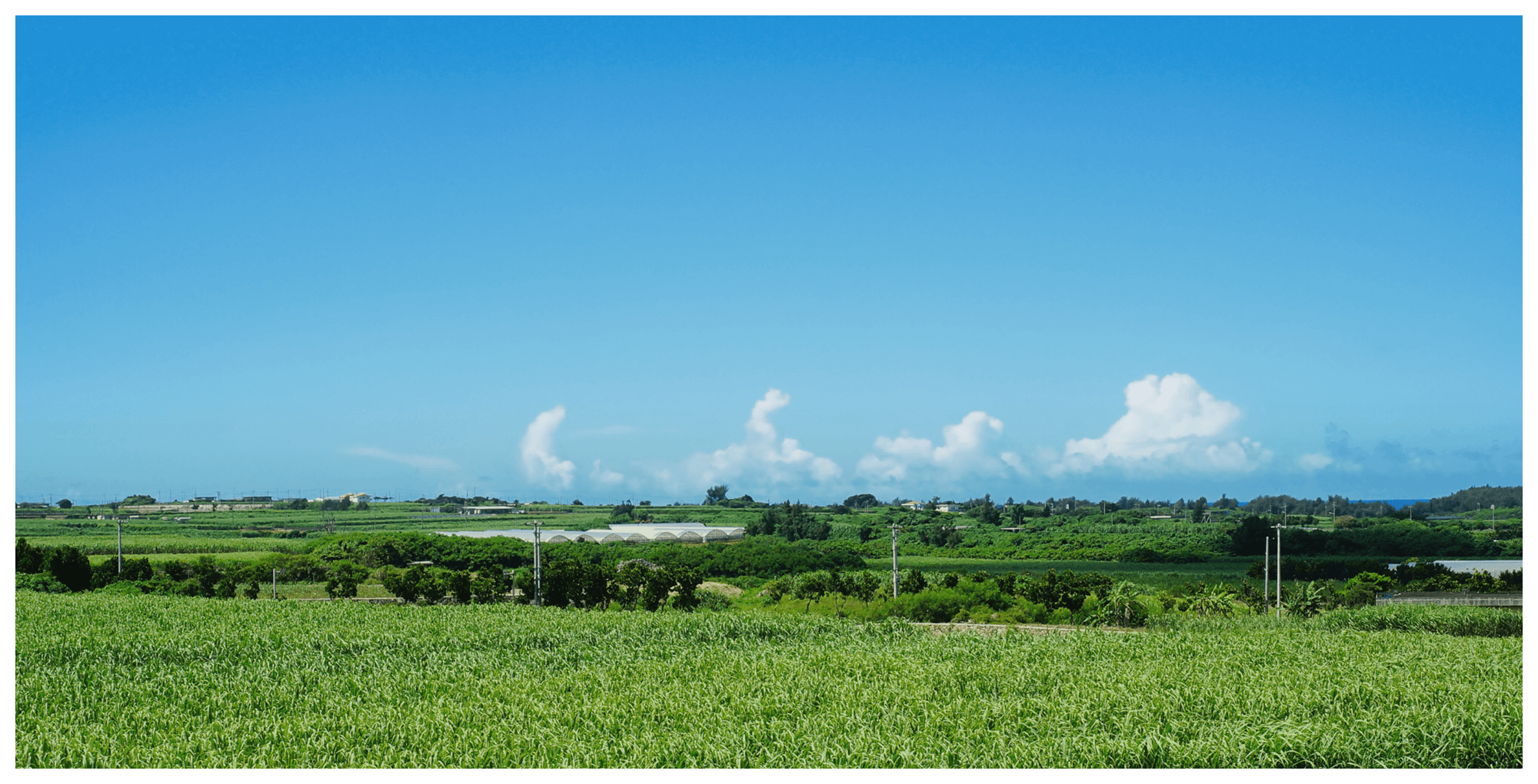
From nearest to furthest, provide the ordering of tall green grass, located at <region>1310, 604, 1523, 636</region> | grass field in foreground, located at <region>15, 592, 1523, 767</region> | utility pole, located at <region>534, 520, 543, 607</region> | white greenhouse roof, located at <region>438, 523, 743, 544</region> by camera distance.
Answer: grass field in foreground, located at <region>15, 592, 1523, 767</region> → tall green grass, located at <region>1310, 604, 1523, 636</region> → utility pole, located at <region>534, 520, 543, 607</region> → white greenhouse roof, located at <region>438, 523, 743, 544</region>

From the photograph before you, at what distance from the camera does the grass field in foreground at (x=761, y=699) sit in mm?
7730

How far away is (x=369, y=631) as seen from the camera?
19.1 meters

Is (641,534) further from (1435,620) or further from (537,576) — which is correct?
(1435,620)

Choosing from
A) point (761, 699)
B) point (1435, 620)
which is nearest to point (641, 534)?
point (1435, 620)

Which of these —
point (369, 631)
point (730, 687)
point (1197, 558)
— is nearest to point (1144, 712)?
point (730, 687)

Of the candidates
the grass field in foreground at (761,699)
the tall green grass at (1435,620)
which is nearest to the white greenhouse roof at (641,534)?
the tall green grass at (1435,620)

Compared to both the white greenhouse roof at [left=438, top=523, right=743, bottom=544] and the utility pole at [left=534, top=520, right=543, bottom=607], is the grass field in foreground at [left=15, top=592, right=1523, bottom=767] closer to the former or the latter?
the utility pole at [left=534, top=520, right=543, bottom=607]

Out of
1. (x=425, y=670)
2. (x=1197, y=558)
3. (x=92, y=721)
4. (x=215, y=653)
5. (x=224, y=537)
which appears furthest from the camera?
(x=224, y=537)

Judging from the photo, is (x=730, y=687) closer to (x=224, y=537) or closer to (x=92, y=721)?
(x=92, y=721)

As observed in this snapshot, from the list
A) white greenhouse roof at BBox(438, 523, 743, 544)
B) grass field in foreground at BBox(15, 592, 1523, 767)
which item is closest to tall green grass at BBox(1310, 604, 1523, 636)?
grass field in foreground at BBox(15, 592, 1523, 767)

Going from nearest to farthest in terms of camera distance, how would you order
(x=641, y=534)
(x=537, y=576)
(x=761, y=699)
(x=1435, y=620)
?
(x=761, y=699) < (x=1435, y=620) < (x=537, y=576) < (x=641, y=534)

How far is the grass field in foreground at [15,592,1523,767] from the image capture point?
773 cm

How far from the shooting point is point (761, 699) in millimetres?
10289

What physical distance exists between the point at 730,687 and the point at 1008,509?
286 ft
